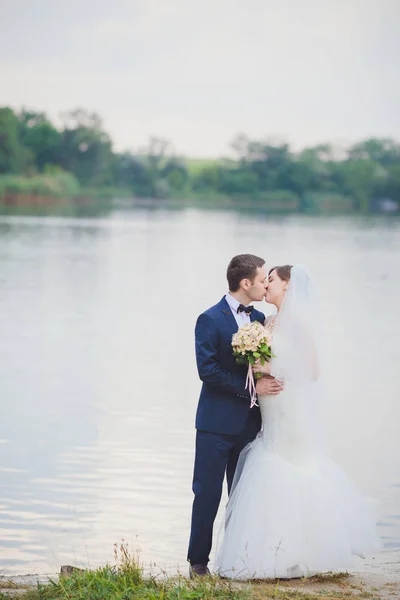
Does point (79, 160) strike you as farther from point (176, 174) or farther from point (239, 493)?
point (239, 493)

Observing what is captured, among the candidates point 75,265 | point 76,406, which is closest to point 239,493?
point 76,406

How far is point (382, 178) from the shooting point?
333 feet

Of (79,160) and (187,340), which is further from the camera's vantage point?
(79,160)

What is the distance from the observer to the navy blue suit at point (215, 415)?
472 cm

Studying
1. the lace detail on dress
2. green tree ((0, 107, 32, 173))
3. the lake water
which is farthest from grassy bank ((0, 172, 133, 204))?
the lace detail on dress

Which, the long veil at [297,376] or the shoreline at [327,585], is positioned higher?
the long veil at [297,376]

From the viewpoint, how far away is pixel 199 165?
11219 cm

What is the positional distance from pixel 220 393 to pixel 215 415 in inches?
4.0

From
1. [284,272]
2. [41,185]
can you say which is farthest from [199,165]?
[284,272]

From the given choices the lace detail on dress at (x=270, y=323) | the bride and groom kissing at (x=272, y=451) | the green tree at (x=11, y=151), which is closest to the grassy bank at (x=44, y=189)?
the green tree at (x=11, y=151)

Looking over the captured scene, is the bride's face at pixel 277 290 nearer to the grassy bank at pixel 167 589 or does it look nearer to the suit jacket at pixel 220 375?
the suit jacket at pixel 220 375

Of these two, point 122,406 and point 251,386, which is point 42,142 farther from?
point 251,386

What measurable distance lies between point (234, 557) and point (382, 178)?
98990mm

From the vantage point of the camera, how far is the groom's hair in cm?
471
